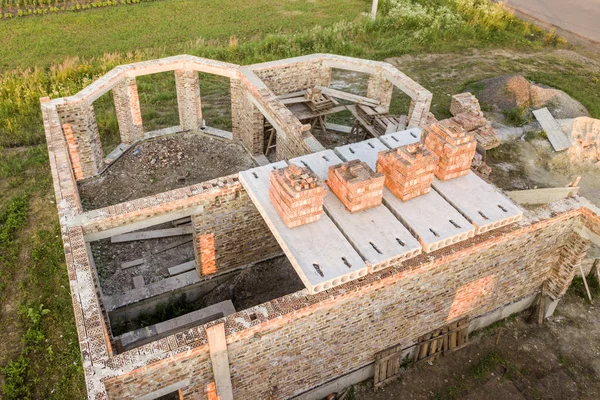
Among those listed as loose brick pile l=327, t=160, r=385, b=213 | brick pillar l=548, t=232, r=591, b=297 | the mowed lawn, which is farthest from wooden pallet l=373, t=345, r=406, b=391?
the mowed lawn

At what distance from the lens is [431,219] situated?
730 centimetres

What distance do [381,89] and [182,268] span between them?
7.96 metres

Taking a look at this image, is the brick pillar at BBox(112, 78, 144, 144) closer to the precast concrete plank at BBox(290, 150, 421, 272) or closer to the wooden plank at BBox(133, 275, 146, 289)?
the wooden plank at BBox(133, 275, 146, 289)

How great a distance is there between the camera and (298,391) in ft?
26.8

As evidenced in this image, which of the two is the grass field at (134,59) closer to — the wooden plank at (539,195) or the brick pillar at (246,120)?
the brick pillar at (246,120)

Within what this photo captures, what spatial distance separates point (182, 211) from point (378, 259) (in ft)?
12.5

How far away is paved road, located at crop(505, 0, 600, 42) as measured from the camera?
2486cm

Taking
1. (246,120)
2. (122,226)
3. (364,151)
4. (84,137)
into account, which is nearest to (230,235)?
(122,226)

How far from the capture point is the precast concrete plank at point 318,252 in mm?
6301

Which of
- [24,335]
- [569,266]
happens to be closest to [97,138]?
[24,335]

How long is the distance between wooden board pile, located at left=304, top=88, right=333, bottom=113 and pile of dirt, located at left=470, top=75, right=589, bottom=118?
7244 millimetres

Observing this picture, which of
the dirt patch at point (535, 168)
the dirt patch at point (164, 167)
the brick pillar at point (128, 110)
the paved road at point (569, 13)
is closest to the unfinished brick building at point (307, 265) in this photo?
the brick pillar at point (128, 110)

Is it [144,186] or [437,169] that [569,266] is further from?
[144,186]

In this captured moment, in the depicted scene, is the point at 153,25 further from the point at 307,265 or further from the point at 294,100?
the point at 307,265
